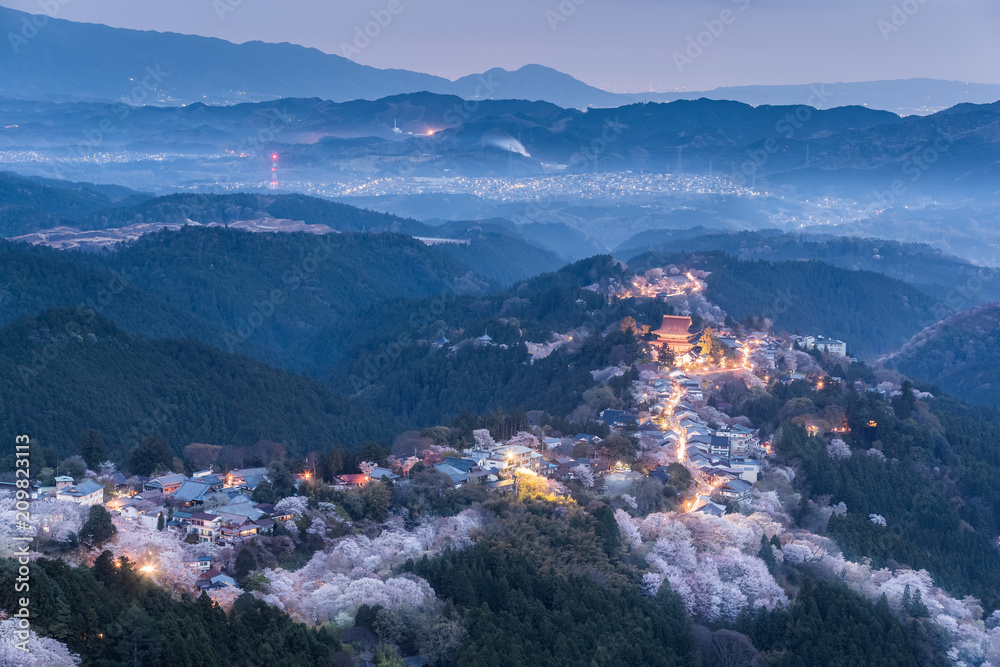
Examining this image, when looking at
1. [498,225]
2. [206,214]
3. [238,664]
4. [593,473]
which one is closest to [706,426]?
[593,473]

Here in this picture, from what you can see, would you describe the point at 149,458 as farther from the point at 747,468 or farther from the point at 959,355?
the point at 959,355

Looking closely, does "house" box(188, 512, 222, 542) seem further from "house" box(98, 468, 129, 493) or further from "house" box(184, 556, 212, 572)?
"house" box(98, 468, 129, 493)

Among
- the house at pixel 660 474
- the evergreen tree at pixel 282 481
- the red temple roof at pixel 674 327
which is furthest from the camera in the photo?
the red temple roof at pixel 674 327

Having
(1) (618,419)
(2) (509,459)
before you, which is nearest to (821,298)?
(1) (618,419)

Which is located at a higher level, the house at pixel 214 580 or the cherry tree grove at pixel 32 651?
the cherry tree grove at pixel 32 651

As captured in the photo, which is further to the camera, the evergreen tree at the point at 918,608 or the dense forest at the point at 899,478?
the dense forest at the point at 899,478

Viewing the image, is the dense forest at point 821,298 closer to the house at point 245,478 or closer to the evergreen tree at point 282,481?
the house at point 245,478

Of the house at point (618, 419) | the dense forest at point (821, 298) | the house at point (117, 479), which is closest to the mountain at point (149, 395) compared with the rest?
the house at point (117, 479)
